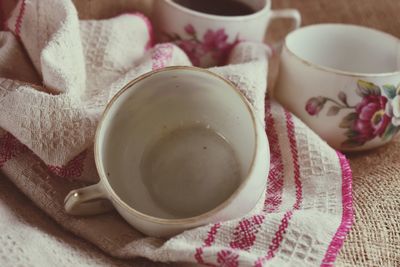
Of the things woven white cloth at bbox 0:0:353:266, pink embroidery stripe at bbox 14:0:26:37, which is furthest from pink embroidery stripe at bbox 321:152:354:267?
pink embroidery stripe at bbox 14:0:26:37

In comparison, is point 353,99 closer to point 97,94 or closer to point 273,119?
point 273,119

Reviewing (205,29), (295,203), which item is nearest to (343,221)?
(295,203)

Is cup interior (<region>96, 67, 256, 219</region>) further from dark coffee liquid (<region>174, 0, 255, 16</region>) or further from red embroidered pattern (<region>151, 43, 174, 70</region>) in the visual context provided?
dark coffee liquid (<region>174, 0, 255, 16</region>)

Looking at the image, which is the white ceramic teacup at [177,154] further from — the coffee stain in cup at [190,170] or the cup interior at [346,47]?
the cup interior at [346,47]

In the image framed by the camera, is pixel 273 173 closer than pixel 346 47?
Yes

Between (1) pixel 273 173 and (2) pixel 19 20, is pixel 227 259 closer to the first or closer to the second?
(1) pixel 273 173
